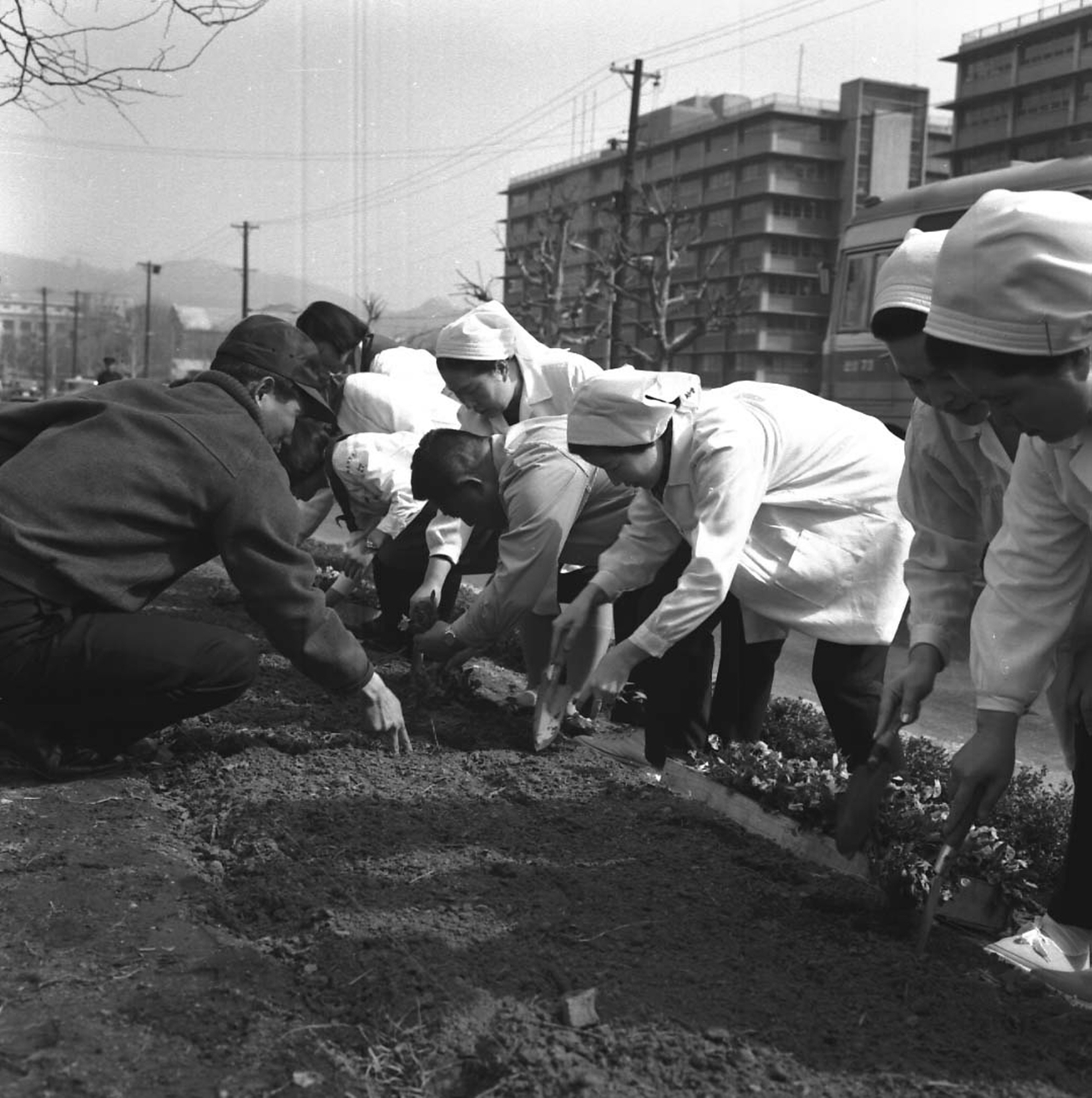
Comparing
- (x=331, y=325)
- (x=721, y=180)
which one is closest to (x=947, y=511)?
(x=331, y=325)

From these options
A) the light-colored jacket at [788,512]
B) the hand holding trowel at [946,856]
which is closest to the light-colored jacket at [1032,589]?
the hand holding trowel at [946,856]

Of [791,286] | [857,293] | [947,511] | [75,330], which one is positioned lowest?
[947,511]

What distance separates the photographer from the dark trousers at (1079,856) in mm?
2486

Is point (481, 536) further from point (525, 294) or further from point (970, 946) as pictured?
point (525, 294)

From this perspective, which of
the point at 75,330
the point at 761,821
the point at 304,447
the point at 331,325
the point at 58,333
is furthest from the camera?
the point at 58,333

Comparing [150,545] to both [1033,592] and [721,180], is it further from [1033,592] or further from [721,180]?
[721,180]

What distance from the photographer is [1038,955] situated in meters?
2.51

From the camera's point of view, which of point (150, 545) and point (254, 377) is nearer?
point (150, 545)

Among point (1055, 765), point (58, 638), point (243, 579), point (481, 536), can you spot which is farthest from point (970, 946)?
point (481, 536)

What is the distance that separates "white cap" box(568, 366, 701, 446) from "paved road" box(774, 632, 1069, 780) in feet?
6.64

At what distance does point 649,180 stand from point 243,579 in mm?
61695

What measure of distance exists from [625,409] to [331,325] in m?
3.15

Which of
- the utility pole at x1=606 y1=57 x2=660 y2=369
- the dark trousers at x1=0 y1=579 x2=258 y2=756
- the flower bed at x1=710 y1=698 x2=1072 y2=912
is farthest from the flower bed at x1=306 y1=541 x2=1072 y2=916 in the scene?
the utility pole at x1=606 y1=57 x2=660 y2=369

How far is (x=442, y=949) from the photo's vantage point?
249cm
